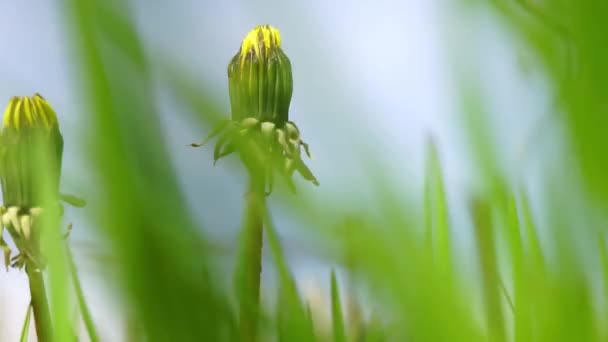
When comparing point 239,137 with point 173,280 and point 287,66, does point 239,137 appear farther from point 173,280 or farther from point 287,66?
point 287,66

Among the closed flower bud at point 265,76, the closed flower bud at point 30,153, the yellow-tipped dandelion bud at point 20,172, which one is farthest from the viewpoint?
the closed flower bud at point 265,76

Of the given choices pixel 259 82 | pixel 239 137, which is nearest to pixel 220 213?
pixel 239 137

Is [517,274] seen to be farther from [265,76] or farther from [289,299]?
[265,76]

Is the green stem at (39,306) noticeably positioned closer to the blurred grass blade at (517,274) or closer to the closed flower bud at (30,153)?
the closed flower bud at (30,153)

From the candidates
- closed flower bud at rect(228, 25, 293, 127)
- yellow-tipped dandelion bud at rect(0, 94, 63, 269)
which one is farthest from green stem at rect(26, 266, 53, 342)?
closed flower bud at rect(228, 25, 293, 127)

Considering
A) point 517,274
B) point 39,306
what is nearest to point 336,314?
point 517,274

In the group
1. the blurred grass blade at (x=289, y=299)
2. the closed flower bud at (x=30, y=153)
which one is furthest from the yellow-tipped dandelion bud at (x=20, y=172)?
the blurred grass blade at (x=289, y=299)
